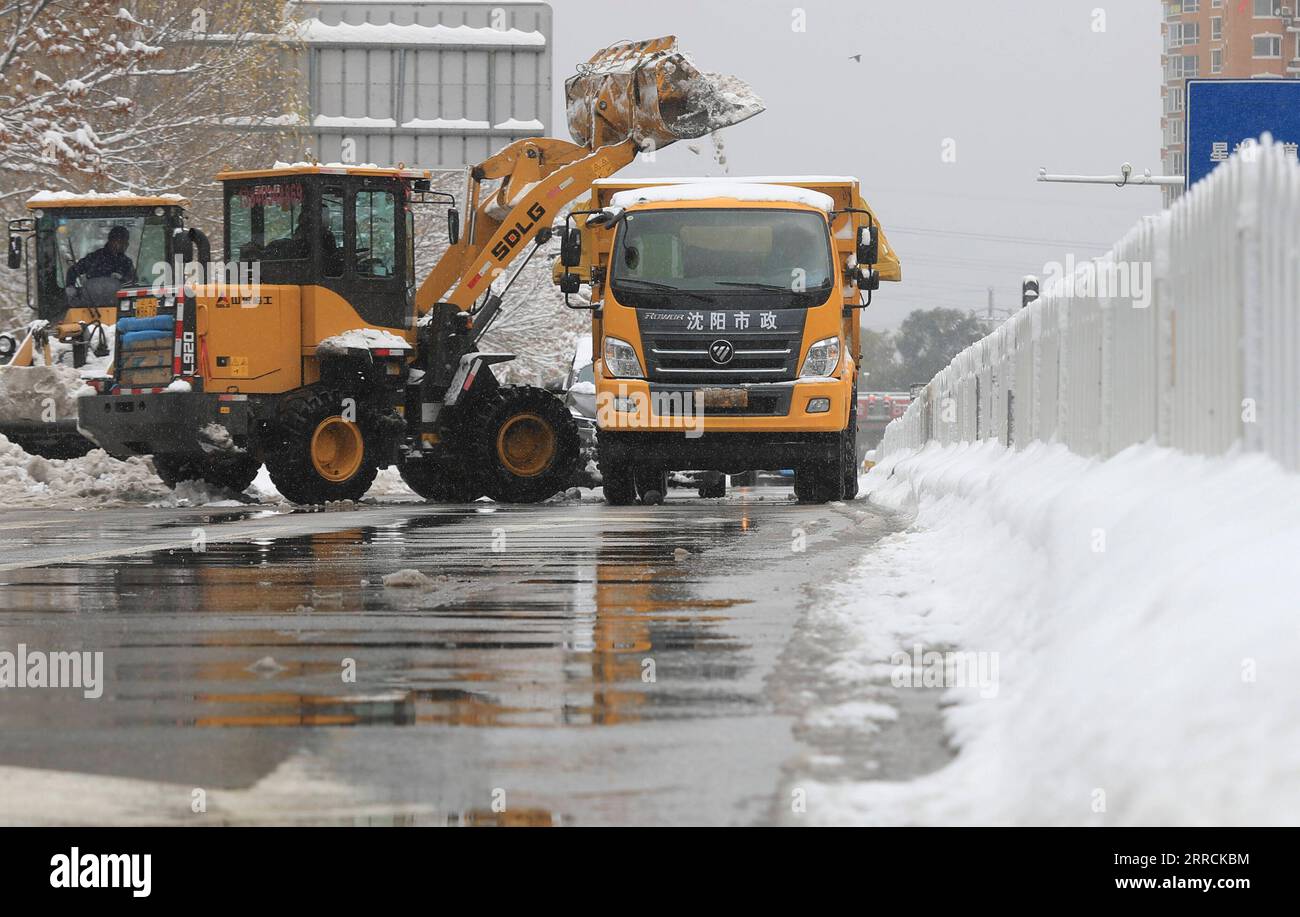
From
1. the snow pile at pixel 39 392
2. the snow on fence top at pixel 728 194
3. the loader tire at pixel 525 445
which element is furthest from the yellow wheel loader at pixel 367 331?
the snow on fence top at pixel 728 194

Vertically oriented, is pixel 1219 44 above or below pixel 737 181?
above

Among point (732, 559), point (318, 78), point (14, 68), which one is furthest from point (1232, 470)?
point (318, 78)

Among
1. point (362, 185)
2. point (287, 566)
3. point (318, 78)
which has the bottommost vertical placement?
point (287, 566)

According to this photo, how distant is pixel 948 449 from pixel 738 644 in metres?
14.5

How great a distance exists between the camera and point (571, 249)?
19.8 meters

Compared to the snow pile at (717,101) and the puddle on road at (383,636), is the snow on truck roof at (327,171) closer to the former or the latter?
the snow pile at (717,101)

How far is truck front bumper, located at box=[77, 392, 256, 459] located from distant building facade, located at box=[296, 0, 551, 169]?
266ft

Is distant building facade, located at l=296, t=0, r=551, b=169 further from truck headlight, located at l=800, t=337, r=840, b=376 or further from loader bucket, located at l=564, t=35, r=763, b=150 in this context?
truck headlight, located at l=800, t=337, r=840, b=376

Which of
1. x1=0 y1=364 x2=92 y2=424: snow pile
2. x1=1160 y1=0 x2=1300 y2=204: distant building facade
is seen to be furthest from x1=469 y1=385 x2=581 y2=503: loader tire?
x1=1160 y1=0 x2=1300 y2=204: distant building facade

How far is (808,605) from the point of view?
28.9ft

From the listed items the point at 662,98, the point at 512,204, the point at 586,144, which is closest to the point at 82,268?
the point at 512,204

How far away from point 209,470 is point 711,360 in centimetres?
649

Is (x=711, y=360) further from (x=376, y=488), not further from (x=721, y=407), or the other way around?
(x=376, y=488)

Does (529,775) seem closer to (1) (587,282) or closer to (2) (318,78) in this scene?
(1) (587,282)
